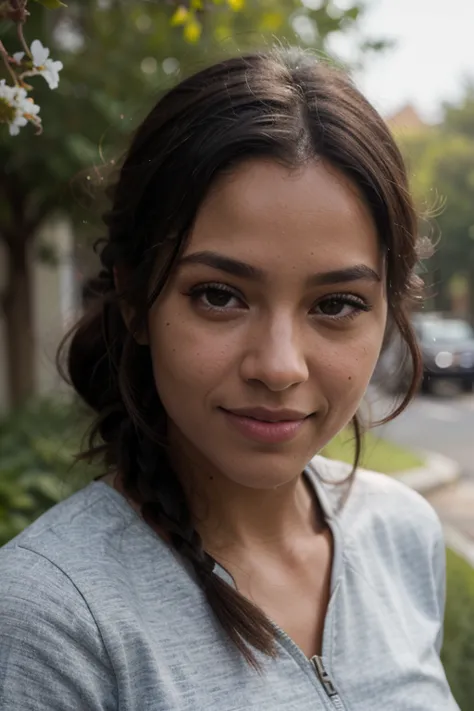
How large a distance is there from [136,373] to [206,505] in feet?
0.91

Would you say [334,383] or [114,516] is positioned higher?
[334,383]

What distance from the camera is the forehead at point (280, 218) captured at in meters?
1.23

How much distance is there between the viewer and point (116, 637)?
3.73 feet

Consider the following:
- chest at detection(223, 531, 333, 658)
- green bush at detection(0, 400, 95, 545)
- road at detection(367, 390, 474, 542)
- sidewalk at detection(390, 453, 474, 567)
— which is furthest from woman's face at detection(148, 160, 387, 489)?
sidewalk at detection(390, 453, 474, 567)

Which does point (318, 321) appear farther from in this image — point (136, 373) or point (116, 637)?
point (116, 637)

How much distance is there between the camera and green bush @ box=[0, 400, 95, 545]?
247 cm

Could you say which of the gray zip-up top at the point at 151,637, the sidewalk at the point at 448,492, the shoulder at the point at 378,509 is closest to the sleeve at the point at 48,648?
the gray zip-up top at the point at 151,637

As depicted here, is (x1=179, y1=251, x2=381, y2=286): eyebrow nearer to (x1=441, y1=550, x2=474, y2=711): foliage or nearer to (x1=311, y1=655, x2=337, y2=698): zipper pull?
(x1=311, y1=655, x2=337, y2=698): zipper pull

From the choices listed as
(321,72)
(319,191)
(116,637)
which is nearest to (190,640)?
(116,637)

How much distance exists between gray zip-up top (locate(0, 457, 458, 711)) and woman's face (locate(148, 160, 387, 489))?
21cm

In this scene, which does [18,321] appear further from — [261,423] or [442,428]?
[261,423]

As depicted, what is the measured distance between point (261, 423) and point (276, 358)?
0.39ft

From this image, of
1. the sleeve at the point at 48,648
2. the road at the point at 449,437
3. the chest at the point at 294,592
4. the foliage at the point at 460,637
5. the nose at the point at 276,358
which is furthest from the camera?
the road at the point at 449,437

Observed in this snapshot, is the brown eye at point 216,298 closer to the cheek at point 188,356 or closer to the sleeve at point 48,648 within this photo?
the cheek at point 188,356
